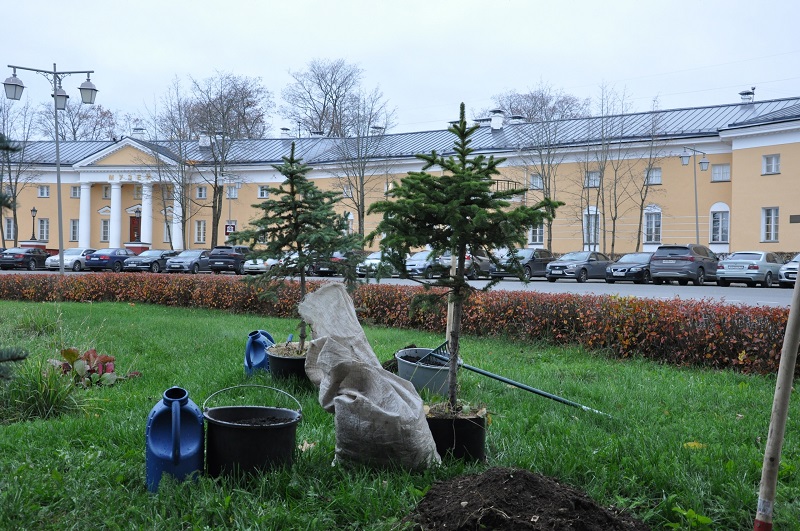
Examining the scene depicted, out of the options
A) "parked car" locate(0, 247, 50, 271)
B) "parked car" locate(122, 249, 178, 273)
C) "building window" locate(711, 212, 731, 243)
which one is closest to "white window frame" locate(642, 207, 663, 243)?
"building window" locate(711, 212, 731, 243)

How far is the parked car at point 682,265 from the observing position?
26.5 m

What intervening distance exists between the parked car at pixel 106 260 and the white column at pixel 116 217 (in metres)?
13.9

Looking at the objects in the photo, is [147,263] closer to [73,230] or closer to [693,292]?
[73,230]

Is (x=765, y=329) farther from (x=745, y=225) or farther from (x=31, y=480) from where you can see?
(x=745, y=225)

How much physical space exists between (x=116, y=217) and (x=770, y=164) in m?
43.4

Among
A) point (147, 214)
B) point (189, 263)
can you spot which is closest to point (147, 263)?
point (189, 263)

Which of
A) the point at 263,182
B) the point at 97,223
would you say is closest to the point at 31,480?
the point at 263,182

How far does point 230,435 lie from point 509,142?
4095cm

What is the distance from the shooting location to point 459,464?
3.84 meters

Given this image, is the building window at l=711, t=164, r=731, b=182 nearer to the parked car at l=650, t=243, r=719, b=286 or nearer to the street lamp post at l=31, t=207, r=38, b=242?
the parked car at l=650, t=243, r=719, b=286

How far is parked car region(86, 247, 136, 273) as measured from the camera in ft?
125

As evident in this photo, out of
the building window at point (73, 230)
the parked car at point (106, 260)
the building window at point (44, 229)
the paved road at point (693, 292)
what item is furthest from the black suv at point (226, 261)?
the building window at point (44, 229)

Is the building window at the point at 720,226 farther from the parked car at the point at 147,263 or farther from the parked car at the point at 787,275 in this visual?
the parked car at the point at 147,263

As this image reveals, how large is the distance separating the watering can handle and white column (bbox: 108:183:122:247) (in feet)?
173
